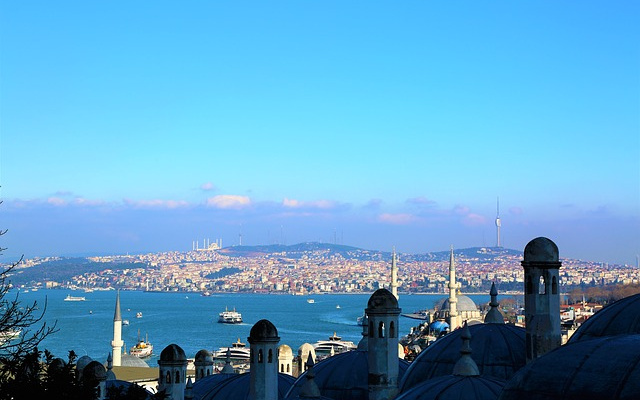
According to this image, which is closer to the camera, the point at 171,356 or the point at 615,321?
the point at 615,321

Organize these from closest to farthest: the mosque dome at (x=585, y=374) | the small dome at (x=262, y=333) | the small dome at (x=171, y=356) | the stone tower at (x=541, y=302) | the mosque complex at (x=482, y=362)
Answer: the mosque dome at (x=585, y=374), the mosque complex at (x=482, y=362), the stone tower at (x=541, y=302), the small dome at (x=262, y=333), the small dome at (x=171, y=356)

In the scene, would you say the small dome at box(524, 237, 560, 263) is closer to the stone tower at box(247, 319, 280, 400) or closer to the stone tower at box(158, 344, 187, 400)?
the stone tower at box(247, 319, 280, 400)

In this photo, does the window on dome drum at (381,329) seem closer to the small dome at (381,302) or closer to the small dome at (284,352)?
the small dome at (381,302)

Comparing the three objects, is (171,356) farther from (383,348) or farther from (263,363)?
(383,348)

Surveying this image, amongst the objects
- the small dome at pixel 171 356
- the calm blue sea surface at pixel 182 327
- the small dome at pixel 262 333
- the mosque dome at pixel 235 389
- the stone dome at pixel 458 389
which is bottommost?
the calm blue sea surface at pixel 182 327

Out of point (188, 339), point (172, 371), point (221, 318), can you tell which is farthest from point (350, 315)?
point (172, 371)

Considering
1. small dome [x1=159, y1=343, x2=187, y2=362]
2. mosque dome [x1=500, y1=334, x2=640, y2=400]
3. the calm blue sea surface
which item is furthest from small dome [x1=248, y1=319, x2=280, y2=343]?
the calm blue sea surface

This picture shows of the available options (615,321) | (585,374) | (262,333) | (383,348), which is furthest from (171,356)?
(585,374)

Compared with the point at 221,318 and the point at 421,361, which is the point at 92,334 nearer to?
the point at 221,318

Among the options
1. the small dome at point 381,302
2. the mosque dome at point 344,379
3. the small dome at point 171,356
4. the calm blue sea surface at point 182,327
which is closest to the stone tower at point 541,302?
the small dome at point 381,302
